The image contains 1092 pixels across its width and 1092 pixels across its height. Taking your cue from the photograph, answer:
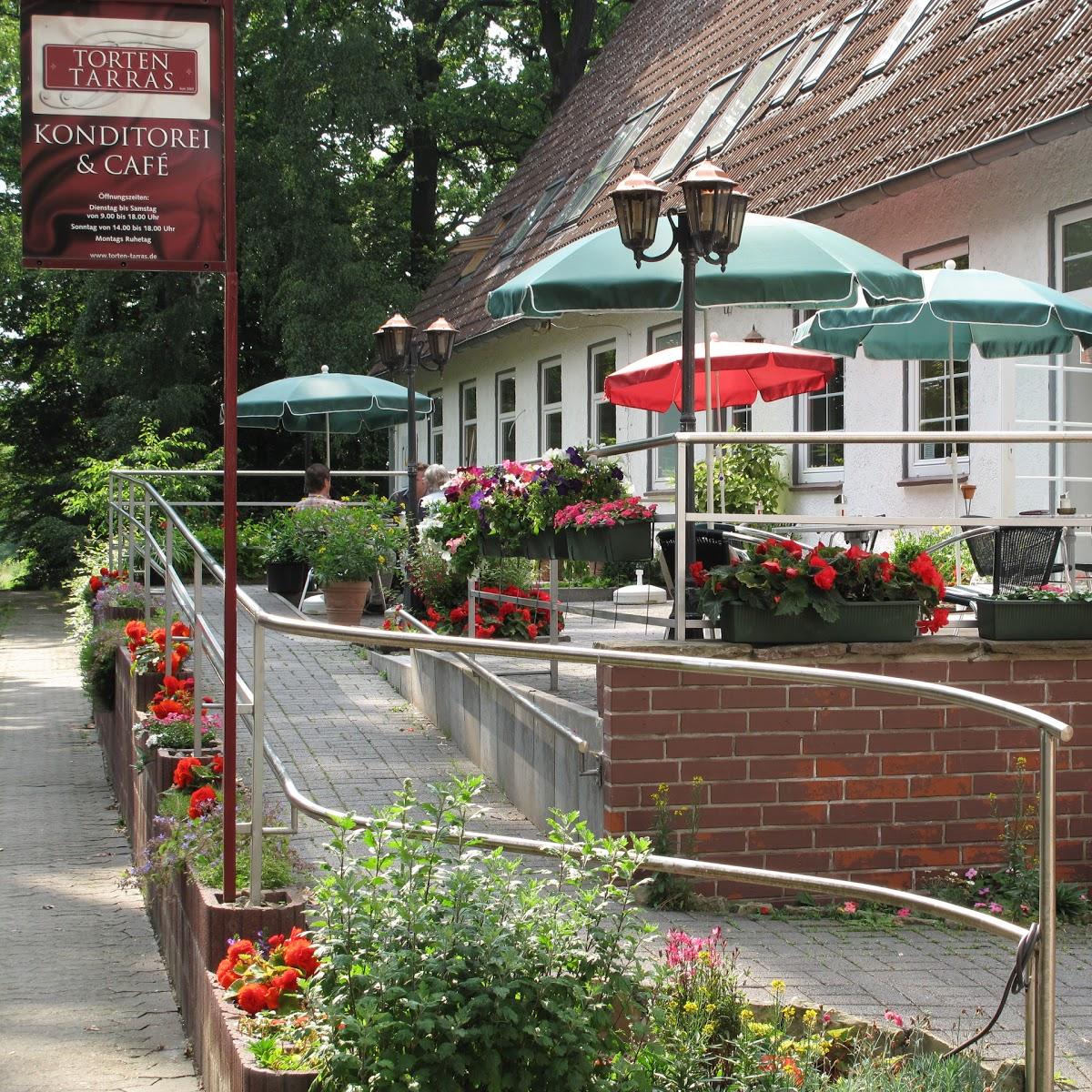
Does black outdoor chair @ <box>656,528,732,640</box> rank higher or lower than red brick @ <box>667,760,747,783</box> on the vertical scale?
higher

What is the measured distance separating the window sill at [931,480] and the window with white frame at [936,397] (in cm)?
8

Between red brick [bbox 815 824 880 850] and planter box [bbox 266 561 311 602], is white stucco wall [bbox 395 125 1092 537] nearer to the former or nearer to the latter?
red brick [bbox 815 824 880 850]

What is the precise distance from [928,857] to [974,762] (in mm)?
388

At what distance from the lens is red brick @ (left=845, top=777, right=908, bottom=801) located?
5570mm

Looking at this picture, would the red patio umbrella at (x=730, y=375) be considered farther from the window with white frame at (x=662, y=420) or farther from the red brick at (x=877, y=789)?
the red brick at (x=877, y=789)

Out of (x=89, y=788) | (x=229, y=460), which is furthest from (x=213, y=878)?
(x=89, y=788)

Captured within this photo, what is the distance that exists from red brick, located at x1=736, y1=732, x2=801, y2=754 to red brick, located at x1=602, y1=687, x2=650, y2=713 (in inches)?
14.7

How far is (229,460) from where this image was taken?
4.26 meters

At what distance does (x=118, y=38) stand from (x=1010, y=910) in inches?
158

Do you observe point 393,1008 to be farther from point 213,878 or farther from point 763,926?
point 763,926

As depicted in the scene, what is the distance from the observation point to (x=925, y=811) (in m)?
5.62

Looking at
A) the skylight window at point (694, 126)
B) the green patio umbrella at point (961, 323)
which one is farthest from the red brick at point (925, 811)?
the skylight window at point (694, 126)

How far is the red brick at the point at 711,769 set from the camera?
548 cm

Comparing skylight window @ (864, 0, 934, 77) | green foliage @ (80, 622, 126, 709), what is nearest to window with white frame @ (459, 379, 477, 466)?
skylight window @ (864, 0, 934, 77)
